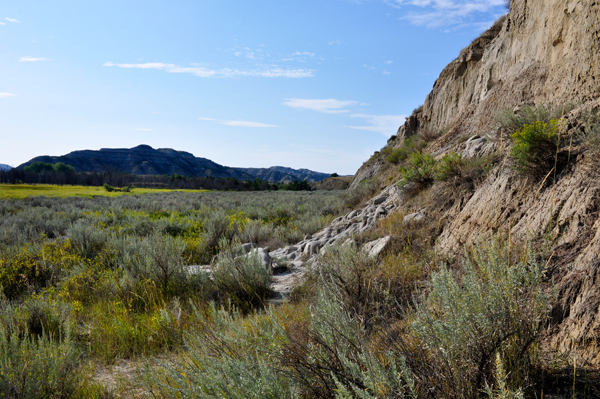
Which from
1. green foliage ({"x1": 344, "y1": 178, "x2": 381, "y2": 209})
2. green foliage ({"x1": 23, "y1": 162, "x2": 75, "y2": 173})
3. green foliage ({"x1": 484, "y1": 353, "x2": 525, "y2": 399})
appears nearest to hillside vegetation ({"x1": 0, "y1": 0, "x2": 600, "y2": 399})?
green foliage ({"x1": 484, "y1": 353, "x2": 525, "y2": 399})

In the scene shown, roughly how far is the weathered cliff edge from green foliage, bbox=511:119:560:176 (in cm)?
19

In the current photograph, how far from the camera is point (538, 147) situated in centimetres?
381

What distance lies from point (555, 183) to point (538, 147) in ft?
1.63

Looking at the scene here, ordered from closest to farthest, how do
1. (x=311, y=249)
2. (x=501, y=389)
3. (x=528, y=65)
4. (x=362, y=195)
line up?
1. (x=501, y=389)
2. (x=311, y=249)
3. (x=528, y=65)
4. (x=362, y=195)

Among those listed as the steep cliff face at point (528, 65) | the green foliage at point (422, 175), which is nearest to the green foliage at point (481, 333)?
the steep cliff face at point (528, 65)

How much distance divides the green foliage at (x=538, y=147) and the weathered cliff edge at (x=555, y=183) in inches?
7.5

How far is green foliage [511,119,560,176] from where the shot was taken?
3770 millimetres

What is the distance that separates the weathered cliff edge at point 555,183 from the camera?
2363 millimetres

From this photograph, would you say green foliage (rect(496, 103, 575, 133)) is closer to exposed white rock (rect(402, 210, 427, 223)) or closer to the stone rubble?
exposed white rock (rect(402, 210, 427, 223))

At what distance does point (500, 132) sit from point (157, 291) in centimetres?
669

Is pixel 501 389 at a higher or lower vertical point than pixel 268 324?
higher

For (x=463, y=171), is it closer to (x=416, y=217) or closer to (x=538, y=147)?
(x=416, y=217)

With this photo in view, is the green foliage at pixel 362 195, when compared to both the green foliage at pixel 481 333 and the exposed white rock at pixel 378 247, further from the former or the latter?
the green foliage at pixel 481 333

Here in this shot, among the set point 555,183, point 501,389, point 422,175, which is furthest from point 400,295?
point 422,175
